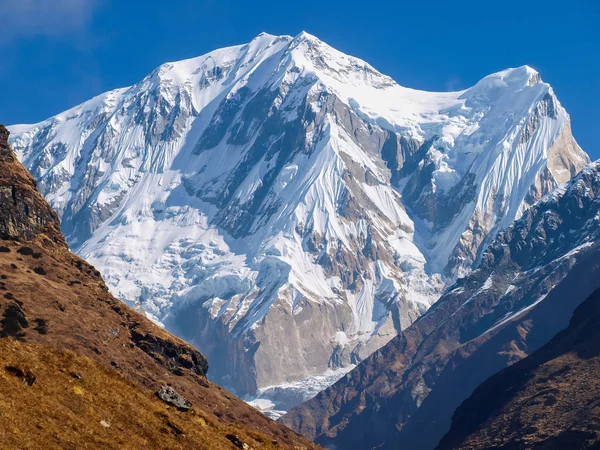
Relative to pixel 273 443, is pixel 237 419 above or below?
above

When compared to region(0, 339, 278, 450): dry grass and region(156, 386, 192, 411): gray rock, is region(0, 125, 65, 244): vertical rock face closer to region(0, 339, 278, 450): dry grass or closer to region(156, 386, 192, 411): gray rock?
region(156, 386, 192, 411): gray rock

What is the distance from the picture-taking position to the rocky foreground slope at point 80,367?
57.6m

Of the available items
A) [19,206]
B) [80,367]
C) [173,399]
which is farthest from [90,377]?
[19,206]

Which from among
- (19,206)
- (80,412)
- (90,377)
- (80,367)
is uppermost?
(19,206)

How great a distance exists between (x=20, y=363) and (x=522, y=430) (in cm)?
13697

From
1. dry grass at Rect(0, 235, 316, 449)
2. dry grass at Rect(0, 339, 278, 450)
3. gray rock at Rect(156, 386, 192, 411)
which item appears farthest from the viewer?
gray rock at Rect(156, 386, 192, 411)

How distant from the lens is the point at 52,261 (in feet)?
430

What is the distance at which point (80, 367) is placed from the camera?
65375 millimetres

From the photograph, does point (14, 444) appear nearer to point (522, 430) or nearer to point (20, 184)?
point (20, 184)

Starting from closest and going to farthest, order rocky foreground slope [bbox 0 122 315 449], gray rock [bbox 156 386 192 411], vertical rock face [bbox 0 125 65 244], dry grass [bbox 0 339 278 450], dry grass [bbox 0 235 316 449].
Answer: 1. dry grass [bbox 0 339 278 450]
2. dry grass [bbox 0 235 316 449]
3. rocky foreground slope [bbox 0 122 315 449]
4. gray rock [bbox 156 386 192 411]
5. vertical rock face [bbox 0 125 65 244]

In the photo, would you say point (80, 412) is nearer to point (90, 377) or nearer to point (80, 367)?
point (90, 377)

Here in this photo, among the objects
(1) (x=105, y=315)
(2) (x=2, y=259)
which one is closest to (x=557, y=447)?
(1) (x=105, y=315)

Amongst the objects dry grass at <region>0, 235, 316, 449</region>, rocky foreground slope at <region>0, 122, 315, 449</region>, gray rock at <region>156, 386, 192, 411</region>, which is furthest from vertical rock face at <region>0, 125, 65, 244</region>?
gray rock at <region>156, 386, 192, 411</region>

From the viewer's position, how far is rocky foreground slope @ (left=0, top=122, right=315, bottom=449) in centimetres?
5759
